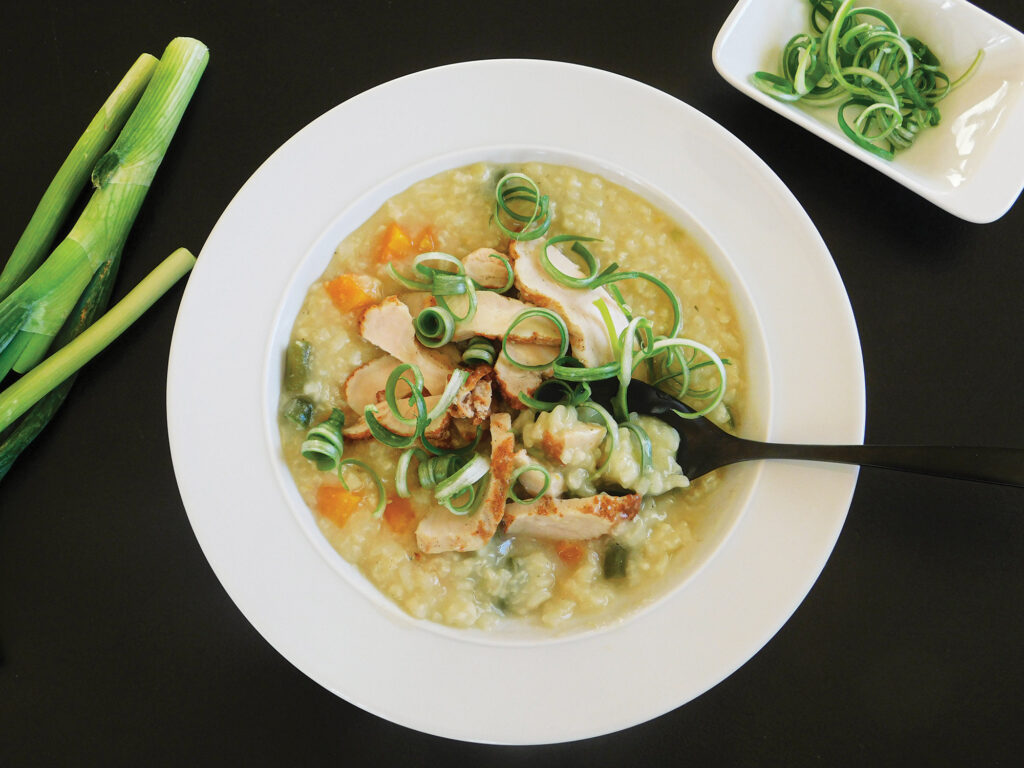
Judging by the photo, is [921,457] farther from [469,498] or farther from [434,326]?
[434,326]

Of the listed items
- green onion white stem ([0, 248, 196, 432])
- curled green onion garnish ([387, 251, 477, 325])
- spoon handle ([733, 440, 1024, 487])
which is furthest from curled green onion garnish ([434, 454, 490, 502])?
green onion white stem ([0, 248, 196, 432])

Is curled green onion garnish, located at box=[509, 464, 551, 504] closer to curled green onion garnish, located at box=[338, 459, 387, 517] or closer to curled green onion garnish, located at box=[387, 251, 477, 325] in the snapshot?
curled green onion garnish, located at box=[338, 459, 387, 517]

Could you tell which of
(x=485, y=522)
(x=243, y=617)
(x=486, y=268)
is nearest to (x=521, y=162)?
(x=486, y=268)

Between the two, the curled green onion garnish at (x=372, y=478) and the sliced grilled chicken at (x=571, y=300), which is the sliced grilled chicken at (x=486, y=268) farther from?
the curled green onion garnish at (x=372, y=478)

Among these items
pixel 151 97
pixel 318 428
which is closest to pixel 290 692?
pixel 318 428

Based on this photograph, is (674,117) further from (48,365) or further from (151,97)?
(48,365)

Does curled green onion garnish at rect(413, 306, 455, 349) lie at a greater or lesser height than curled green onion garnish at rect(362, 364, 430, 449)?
greater
